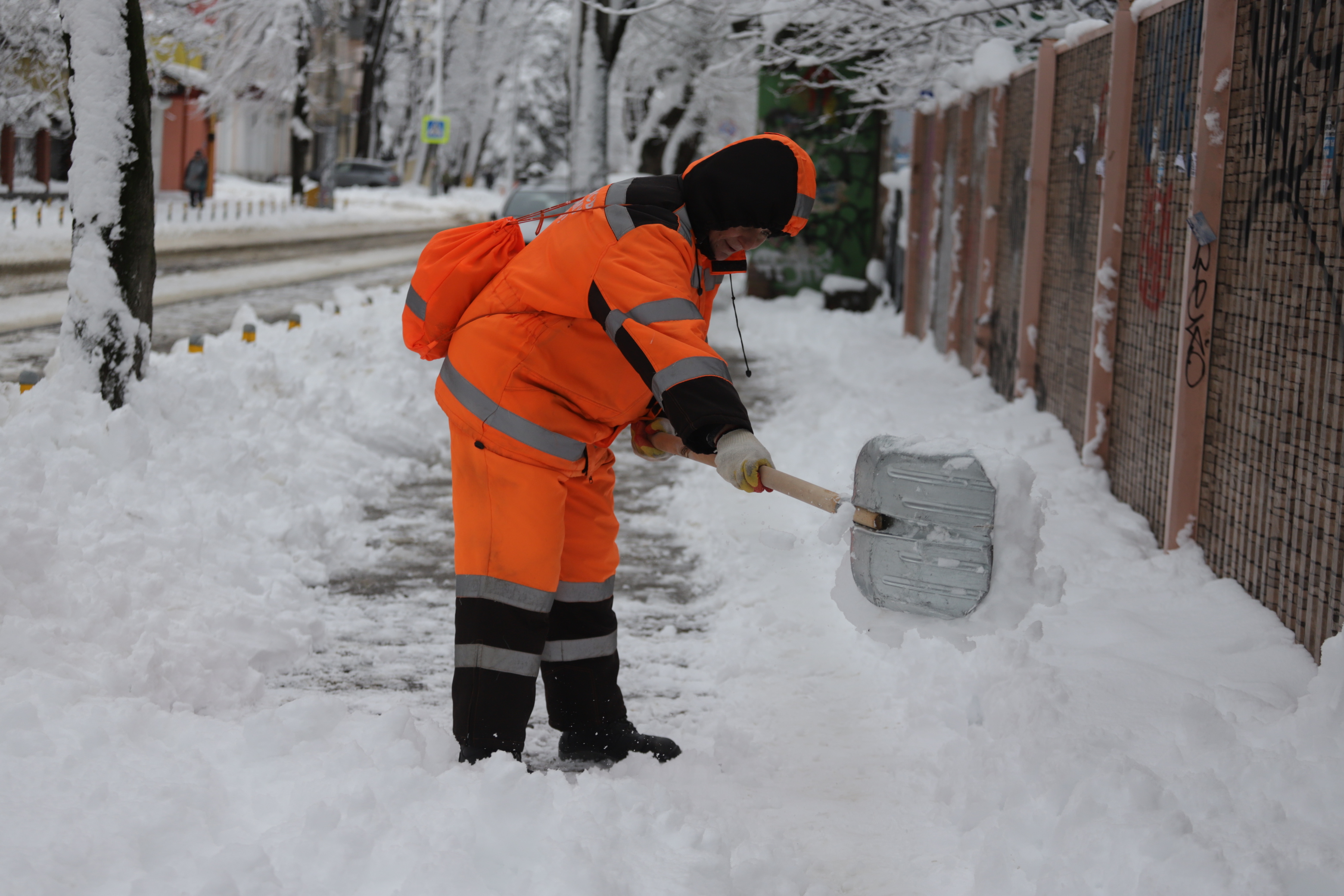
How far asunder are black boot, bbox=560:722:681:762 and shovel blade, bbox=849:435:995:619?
0.87 meters

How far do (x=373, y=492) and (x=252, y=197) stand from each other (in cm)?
3430

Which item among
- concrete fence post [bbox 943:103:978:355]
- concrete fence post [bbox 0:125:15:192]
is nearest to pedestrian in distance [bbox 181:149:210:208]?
concrete fence post [bbox 0:125:15:192]

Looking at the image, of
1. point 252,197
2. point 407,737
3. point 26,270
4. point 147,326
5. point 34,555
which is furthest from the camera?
point 252,197

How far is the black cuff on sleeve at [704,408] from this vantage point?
8.86 feet

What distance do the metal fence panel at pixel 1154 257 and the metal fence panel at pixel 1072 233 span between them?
1.77ft

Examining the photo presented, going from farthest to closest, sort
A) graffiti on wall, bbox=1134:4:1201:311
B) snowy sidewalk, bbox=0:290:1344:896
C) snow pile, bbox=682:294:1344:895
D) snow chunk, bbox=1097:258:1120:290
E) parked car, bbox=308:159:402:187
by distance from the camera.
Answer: parked car, bbox=308:159:402:187
snow chunk, bbox=1097:258:1120:290
graffiti on wall, bbox=1134:4:1201:311
snow pile, bbox=682:294:1344:895
snowy sidewalk, bbox=0:290:1344:896

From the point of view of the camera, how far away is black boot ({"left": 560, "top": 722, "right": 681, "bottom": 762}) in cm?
353

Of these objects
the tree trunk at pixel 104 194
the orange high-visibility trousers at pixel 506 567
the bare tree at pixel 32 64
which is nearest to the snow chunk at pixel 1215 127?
the orange high-visibility trousers at pixel 506 567

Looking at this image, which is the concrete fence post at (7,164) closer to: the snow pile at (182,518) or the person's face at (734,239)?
the snow pile at (182,518)

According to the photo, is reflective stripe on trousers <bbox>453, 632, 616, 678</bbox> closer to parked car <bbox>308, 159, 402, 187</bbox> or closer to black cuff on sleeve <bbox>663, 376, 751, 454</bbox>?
black cuff on sleeve <bbox>663, 376, 751, 454</bbox>

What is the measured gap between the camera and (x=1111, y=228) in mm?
6082

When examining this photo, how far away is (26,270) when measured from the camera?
11.9 metres

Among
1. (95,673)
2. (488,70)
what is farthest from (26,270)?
(488,70)

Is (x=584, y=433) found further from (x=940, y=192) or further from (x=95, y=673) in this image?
(x=940, y=192)
